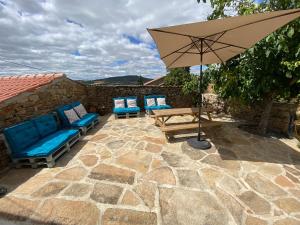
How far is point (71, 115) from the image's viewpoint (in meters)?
5.46

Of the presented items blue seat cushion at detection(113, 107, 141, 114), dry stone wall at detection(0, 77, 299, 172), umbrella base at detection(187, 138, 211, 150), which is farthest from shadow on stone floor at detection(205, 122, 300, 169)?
blue seat cushion at detection(113, 107, 141, 114)

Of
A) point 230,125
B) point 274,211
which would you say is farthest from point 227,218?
point 230,125

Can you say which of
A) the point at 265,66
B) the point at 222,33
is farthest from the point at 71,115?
the point at 265,66

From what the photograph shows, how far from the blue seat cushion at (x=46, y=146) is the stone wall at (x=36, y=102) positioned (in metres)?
0.55

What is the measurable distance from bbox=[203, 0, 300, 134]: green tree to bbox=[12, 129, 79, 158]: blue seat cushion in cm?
488

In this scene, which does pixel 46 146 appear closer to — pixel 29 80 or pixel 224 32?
pixel 29 80

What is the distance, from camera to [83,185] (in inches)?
110

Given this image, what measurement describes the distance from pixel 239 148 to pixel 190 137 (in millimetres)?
1336

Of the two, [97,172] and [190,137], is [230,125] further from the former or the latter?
[97,172]

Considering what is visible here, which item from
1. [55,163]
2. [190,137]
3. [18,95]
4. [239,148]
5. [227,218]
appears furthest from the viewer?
[190,137]

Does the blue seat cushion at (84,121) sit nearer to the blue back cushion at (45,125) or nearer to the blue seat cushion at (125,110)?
the blue back cushion at (45,125)

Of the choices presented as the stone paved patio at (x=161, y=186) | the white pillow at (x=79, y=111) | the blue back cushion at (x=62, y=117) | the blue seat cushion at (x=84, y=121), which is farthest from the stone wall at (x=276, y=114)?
the blue back cushion at (x=62, y=117)

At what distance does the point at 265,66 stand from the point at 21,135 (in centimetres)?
611

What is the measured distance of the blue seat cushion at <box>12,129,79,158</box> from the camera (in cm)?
327
